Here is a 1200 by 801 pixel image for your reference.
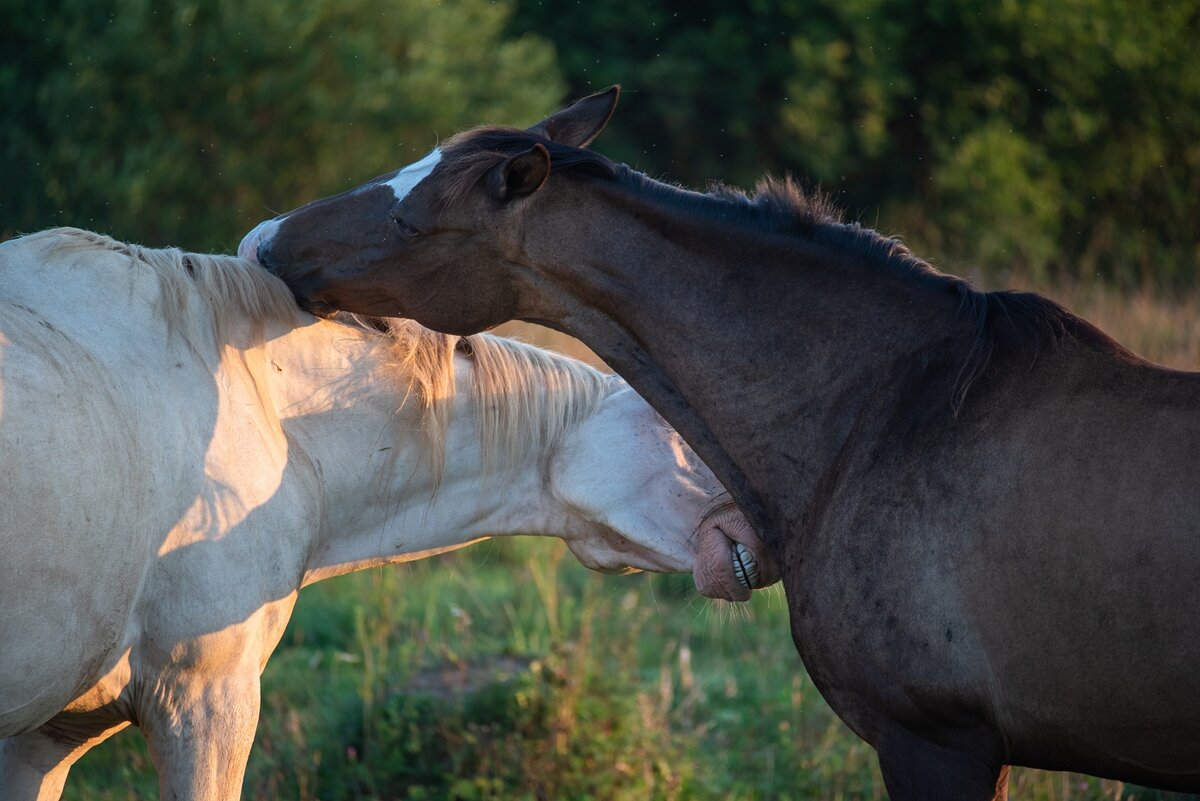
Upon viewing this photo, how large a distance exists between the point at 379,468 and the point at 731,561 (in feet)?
3.20

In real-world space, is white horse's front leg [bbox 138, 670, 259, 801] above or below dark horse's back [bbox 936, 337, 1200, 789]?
below

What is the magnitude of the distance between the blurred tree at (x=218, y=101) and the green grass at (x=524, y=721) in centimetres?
399

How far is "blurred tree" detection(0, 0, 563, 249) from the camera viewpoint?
9.08m

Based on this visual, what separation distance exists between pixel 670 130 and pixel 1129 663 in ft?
49.0

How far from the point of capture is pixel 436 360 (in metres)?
3.21

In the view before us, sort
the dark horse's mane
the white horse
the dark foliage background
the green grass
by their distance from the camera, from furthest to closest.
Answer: the dark foliage background < the green grass < the dark horse's mane < the white horse

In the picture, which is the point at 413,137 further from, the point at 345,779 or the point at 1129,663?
the point at 1129,663

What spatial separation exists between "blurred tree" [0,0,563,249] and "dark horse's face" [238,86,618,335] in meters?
5.43

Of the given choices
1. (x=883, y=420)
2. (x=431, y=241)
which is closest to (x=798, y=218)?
(x=883, y=420)

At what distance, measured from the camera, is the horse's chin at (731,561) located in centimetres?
307

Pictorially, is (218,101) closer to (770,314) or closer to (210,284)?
(210,284)

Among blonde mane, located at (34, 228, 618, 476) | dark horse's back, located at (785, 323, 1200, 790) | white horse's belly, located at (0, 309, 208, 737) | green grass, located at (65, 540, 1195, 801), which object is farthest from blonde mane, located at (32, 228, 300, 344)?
green grass, located at (65, 540, 1195, 801)

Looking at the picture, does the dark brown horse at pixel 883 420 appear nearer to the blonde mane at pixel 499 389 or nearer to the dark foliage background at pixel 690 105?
the blonde mane at pixel 499 389

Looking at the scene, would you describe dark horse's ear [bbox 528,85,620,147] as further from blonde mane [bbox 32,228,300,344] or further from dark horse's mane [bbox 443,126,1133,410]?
blonde mane [bbox 32,228,300,344]
